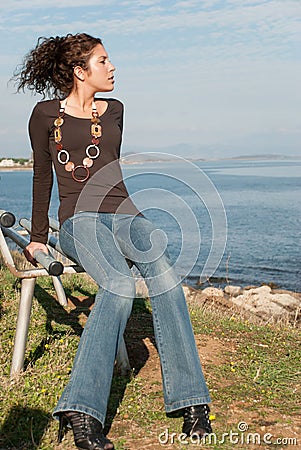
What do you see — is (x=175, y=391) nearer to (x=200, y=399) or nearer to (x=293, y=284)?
(x=200, y=399)

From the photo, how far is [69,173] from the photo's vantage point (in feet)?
12.5

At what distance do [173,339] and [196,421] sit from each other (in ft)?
1.35

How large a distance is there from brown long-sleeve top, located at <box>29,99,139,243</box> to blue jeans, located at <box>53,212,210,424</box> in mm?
114

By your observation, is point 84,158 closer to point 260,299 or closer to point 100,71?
point 100,71

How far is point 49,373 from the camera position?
Answer: 12.1ft

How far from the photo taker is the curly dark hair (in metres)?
3.91

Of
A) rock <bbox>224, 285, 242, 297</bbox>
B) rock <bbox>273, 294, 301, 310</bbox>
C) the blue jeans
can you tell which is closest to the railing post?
the blue jeans

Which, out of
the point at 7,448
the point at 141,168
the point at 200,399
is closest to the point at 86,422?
the point at 7,448

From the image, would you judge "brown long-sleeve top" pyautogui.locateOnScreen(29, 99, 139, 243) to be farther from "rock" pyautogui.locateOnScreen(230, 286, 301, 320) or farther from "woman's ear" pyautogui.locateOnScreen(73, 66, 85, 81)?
"rock" pyautogui.locateOnScreen(230, 286, 301, 320)

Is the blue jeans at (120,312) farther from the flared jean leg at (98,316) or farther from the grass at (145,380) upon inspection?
the grass at (145,380)

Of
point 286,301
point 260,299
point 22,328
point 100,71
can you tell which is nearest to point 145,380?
point 22,328

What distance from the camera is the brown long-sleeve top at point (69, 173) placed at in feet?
12.2

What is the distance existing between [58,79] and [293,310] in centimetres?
865

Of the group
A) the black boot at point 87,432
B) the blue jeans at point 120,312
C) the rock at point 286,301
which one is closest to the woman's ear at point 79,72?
the blue jeans at point 120,312
